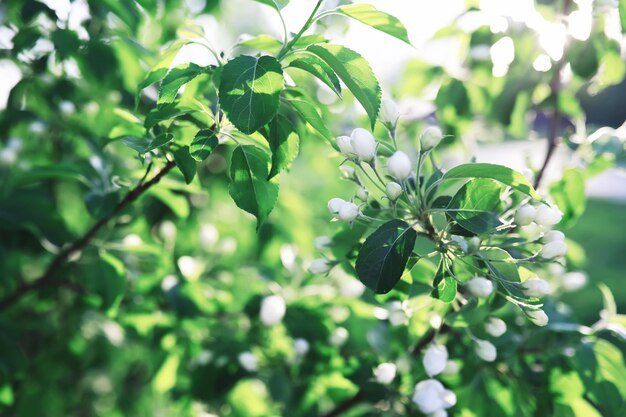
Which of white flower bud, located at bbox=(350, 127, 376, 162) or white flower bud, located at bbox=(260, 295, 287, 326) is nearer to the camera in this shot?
white flower bud, located at bbox=(350, 127, 376, 162)

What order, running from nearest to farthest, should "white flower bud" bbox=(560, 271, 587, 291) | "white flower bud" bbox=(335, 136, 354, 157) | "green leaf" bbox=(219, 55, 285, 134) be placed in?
"green leaf" bbox=(219, 55, 285, 134), "white flower bud" bbox=(335, 136, 354, 157), "white flower bud" bbox=(560, 271, 587, 291)

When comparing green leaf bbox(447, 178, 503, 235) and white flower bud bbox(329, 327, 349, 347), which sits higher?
green leaf bbox(447, 178, 503, 235)

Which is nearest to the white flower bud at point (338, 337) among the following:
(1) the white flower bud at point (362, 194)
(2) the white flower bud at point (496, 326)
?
(2) the white flower bud at point (496, 326)

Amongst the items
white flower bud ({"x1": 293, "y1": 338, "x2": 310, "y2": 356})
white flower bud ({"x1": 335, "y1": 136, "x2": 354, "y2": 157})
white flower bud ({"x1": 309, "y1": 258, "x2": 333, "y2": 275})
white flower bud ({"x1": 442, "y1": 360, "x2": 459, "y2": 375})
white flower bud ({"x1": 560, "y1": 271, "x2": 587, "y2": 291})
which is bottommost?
white flower bud ({"x1": 293, "y1": 338, "x2": 310, "y2": 356})

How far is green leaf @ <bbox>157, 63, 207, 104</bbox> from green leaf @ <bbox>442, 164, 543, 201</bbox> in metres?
0.38

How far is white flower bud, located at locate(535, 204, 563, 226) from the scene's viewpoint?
2.81ft

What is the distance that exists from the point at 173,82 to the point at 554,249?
0.59m

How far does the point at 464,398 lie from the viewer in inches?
46.5

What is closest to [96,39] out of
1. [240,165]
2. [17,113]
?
[17,113]

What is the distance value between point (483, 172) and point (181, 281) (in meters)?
0.81

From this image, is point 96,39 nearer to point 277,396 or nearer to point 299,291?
point 299,291

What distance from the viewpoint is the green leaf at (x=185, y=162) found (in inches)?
33.8

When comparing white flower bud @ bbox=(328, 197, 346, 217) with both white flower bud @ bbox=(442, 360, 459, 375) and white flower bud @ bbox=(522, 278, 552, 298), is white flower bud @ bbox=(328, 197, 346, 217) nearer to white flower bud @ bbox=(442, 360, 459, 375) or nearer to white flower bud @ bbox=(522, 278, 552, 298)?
white flower bud @ bbox=(522, 278, 552, 298)

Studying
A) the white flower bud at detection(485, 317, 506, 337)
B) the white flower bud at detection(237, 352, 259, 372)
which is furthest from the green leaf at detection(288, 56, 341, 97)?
the white flower bud at detection(237, 352, 259, 372)
